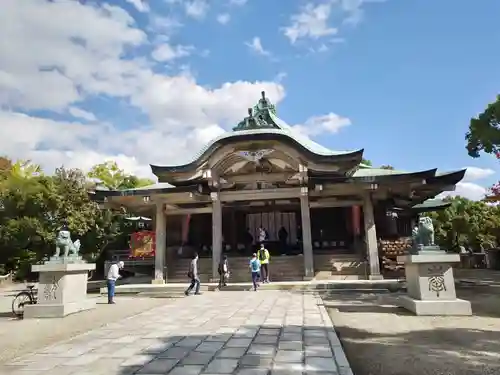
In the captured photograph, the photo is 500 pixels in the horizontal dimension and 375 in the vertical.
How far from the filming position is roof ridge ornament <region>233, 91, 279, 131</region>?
680 inches

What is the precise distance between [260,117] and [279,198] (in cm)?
473

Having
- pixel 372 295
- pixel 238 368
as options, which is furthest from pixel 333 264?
pixel 238 368

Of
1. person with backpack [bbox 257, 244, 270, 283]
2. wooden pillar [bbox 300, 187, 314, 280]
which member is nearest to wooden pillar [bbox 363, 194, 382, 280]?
wooden pillar [bbox 300, 187, 314, 280]

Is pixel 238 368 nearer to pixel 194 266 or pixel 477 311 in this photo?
pixel 477 311

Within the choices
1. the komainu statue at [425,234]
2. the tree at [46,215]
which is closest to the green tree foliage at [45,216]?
the tree at [46,215]

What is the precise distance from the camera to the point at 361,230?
1747 centimetres

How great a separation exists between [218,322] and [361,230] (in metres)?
11.8

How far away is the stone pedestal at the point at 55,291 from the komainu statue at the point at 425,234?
8461 mm

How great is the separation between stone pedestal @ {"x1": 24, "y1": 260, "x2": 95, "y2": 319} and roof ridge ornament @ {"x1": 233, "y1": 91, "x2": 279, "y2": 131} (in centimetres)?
1019

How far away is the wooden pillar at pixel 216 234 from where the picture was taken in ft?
49.8

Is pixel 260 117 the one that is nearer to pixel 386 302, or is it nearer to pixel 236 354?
pixel 386 302

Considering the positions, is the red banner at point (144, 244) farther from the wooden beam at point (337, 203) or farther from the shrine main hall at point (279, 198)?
the wooden beam at point (337, 203)

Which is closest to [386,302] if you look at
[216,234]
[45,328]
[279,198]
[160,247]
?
[279,198]

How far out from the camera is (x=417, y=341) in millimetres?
5605
